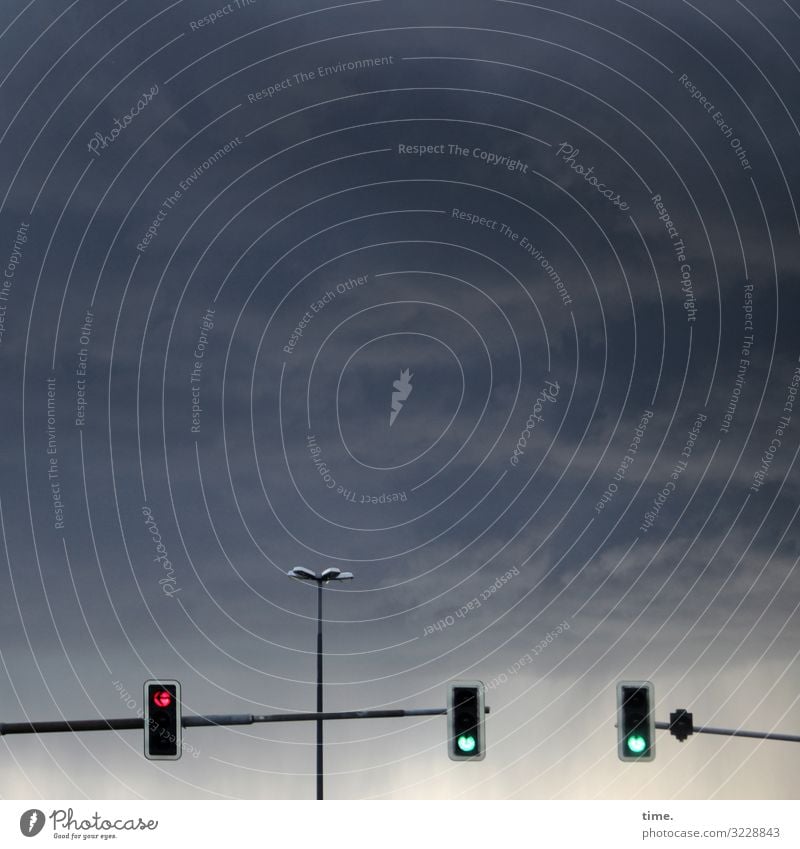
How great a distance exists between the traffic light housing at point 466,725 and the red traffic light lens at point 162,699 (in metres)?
4.91

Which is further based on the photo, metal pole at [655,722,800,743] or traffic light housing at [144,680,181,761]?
metal pole at [655,722,800,743]

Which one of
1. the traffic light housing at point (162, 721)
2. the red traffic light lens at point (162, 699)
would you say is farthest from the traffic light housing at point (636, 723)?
the red traffic light lens at point (162, 699)

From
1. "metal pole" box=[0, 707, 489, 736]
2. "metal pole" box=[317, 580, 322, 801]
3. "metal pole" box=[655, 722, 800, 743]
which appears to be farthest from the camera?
"metal pole" box=[317, 580, 322, 801]

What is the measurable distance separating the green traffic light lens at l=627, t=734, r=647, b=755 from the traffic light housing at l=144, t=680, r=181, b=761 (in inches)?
294

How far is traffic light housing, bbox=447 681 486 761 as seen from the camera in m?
22.8

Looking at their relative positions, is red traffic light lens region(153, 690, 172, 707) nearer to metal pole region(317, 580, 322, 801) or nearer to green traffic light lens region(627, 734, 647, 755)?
green traffic light lens region(627, 734, 647, 755)

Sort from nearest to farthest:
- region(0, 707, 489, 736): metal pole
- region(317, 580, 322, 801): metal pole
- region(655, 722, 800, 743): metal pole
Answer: region(0, 707, 489, 736): metal pole → region(655, 722, 800, 743): metal pole → region(317, 580, 322, 801): metal pole

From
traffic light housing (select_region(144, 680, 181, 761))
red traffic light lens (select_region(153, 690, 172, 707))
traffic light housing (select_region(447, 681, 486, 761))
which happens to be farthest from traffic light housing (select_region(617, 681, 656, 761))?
red traffic light lens (select_region(153, 690, 172, 707))

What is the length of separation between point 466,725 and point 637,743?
2855 millimetres

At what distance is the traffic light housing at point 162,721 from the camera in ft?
68.1
